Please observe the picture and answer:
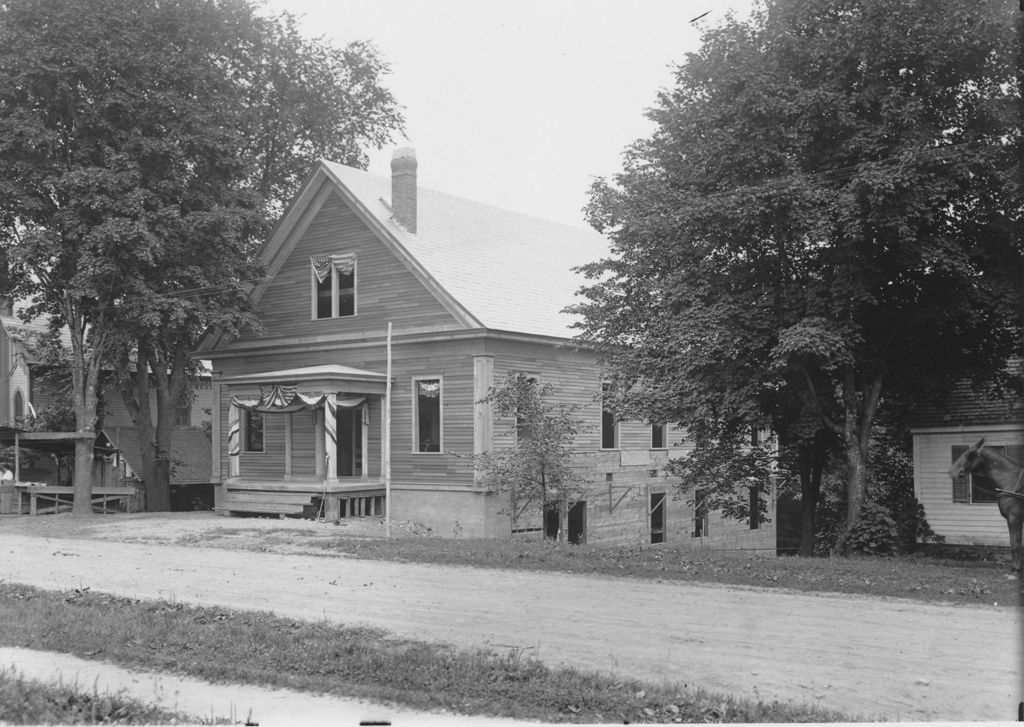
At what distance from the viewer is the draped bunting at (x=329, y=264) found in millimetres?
28641

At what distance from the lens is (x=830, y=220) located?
1653 cm

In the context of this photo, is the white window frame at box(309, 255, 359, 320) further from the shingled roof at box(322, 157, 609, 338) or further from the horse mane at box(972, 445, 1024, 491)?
the horse mane at box(972, 445, 1024, 491)

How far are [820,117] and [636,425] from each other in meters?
15.5

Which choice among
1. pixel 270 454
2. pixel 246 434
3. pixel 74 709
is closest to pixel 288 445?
pixel 270 454

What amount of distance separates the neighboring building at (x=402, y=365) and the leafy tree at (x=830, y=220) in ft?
21.7

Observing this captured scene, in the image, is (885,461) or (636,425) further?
(636,425)

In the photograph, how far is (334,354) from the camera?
29.1m

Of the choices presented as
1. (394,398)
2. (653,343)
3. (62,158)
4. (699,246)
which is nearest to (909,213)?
(699,246)

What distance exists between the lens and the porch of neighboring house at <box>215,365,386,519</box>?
26719 millimetres

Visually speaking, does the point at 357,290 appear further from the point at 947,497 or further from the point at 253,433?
the point at 947,497

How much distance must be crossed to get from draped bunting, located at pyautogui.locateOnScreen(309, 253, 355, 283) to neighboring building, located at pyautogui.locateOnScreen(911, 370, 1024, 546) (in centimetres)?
1550

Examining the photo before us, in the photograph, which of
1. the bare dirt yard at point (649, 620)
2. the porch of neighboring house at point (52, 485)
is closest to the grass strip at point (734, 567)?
the bare dirt yard at point (649, 620)

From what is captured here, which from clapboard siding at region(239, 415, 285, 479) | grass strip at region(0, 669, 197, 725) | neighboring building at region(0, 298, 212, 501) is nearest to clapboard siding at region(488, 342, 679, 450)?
clapboard siding at region(239, 415, 285, 479)

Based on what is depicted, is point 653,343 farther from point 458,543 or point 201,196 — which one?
point 201,196
